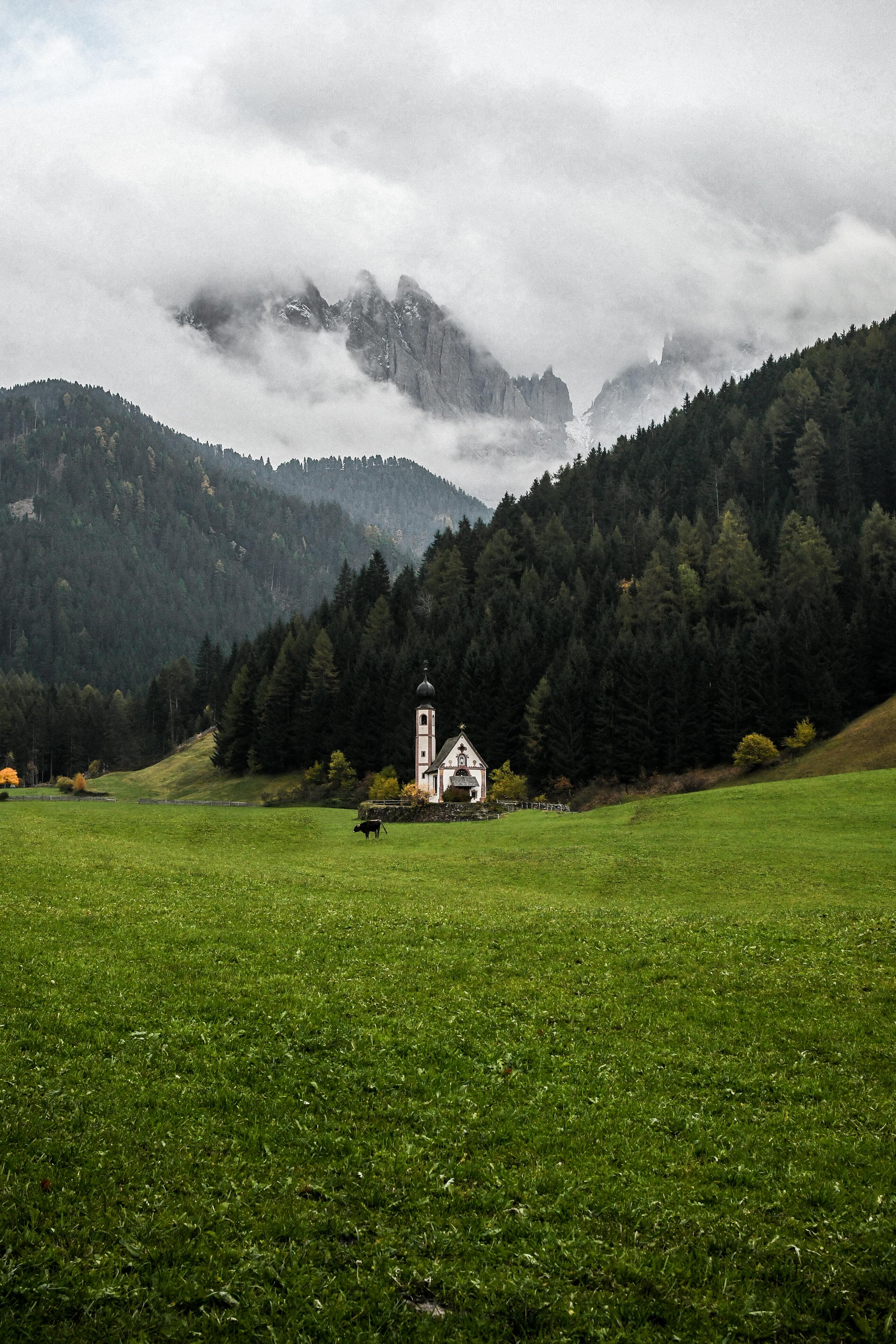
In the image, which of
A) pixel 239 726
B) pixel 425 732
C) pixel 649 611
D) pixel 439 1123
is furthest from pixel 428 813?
pixel 239 726

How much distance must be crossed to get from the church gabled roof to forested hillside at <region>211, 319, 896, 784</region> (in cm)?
770

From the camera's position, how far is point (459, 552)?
15362 centimetres

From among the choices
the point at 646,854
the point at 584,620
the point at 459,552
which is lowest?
the point at 646,854

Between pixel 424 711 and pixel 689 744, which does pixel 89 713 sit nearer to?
pixel 424 711

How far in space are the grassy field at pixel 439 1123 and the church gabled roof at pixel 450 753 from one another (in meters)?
71.0

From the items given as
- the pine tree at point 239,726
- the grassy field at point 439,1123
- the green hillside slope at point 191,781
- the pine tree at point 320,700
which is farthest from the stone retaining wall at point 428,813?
the pine tree at point 239,726

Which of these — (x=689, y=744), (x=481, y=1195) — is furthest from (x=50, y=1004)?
(x=689, y=744)

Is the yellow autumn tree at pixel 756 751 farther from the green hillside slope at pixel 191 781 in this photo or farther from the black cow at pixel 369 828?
the green hillside slope at pixel 191 781

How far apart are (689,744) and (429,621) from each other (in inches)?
2335

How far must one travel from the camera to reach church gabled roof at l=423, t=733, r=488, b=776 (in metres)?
96.1

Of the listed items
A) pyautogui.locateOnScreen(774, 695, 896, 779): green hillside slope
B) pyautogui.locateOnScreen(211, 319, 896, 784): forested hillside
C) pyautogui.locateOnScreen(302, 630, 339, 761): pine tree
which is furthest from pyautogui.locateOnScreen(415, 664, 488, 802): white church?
pyautogui.locateOnScreen(774, 695, 896, 779): green hillside slope

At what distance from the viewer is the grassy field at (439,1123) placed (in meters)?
7.98

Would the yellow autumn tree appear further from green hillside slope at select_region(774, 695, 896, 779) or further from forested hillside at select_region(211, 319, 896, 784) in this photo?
forested hillside at select_region(211, 319, 896, 784)

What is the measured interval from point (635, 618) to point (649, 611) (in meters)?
2.38
